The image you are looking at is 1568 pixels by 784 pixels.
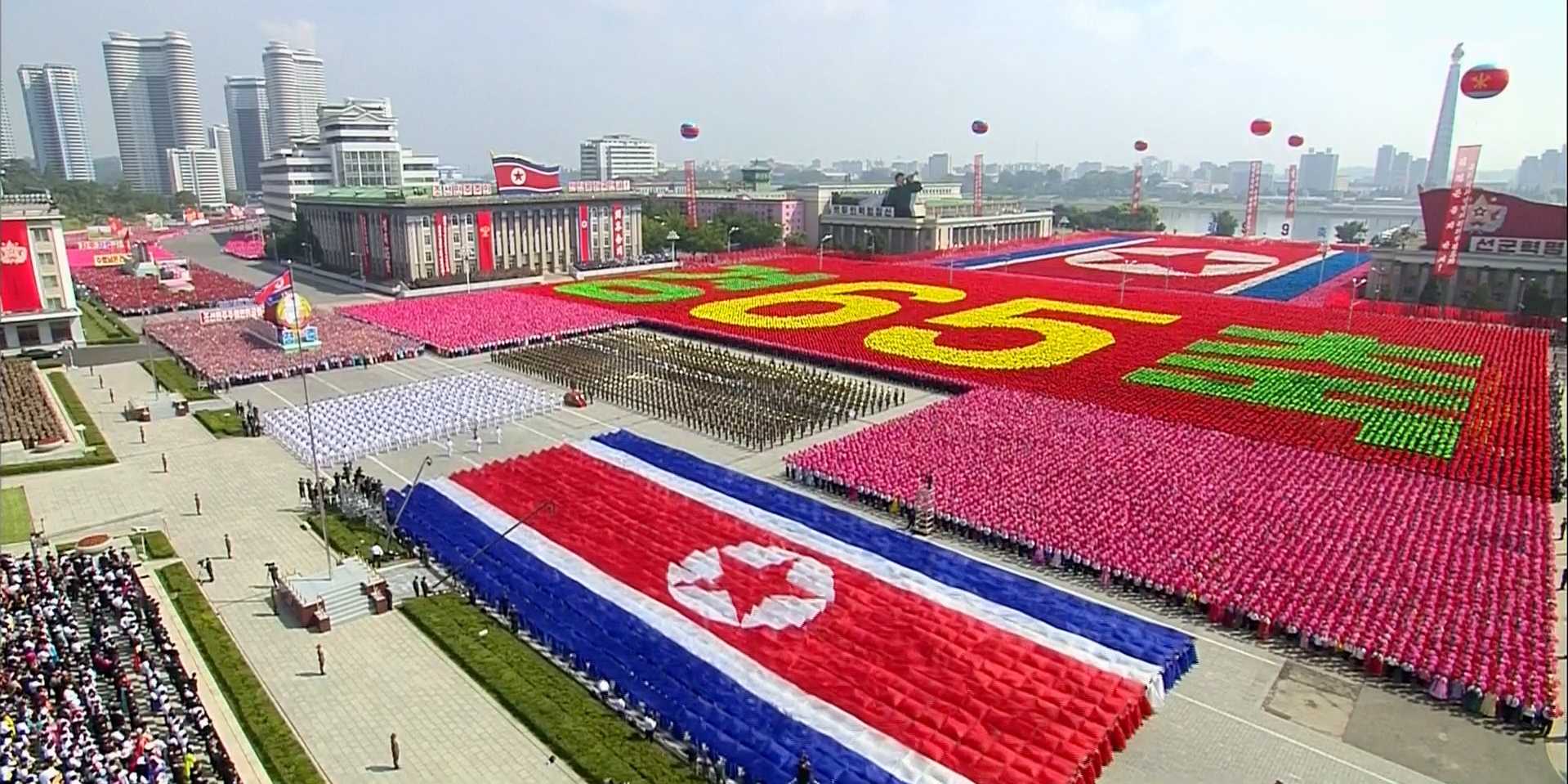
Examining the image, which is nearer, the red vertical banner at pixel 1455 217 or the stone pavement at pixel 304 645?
the stone pavement at pixel 304 645

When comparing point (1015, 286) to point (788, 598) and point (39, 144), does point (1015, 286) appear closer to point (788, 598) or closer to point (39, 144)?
point (788, 598)

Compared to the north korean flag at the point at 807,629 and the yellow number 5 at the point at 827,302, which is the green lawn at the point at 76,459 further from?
the yellow number 5 at the point at 827,302

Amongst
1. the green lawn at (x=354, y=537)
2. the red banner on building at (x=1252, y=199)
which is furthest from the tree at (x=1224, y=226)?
the green lawn at (x=354, y=537)

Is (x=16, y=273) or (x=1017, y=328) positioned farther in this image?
(x=1017, y=328)

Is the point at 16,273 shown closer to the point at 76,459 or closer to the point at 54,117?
the point at 76,459

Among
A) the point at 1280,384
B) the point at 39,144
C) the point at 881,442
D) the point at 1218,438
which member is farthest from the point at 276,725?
the point at 39,144

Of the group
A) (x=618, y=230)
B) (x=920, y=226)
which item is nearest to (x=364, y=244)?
(x=618, y=230)

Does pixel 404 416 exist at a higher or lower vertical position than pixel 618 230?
lower
